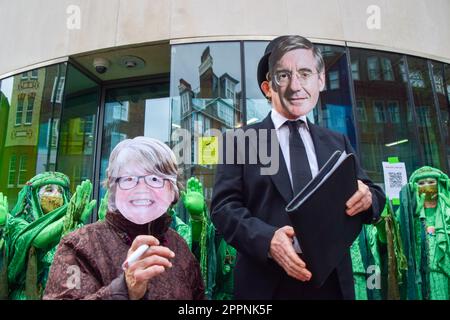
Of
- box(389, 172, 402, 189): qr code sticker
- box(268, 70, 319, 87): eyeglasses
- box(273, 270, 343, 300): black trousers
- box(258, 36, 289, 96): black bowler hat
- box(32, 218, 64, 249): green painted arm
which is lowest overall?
box(273, 270, 343, 300): black trousers

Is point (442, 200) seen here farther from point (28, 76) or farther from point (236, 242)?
point (28, 76)

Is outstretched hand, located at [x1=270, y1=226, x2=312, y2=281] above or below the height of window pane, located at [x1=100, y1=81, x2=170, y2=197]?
below

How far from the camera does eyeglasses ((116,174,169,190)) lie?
1481 mm

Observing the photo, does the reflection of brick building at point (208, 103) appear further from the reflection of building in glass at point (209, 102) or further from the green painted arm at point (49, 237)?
the green painted arm at point (49, 237)

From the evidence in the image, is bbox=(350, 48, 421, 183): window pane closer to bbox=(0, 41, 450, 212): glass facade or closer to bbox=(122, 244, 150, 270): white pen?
bbox=(0, 41, 450, 212): glass facade

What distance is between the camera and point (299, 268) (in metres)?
1.31

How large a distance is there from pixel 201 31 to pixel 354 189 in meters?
2.61

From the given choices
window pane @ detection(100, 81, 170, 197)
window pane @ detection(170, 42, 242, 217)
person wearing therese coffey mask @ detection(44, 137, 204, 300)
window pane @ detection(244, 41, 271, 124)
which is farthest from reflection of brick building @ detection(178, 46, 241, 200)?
person wearing therese coffey mask @ detection(44, 137, 204, 300)

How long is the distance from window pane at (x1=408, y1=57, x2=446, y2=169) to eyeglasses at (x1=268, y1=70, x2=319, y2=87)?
2.50 meters

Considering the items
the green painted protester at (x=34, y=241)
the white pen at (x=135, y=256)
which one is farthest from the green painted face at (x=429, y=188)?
the green painted protester at (x=34, y=241)

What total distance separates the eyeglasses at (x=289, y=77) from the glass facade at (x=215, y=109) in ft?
4.86

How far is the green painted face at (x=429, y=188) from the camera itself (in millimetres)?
2553

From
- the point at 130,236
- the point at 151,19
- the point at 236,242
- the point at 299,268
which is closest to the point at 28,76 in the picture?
the point at 151,19
